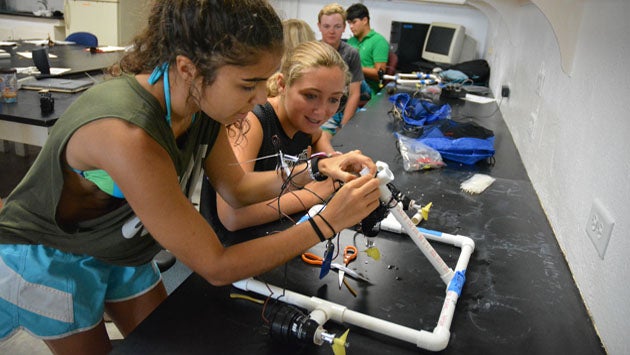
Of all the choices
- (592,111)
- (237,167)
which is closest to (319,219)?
(237,167)

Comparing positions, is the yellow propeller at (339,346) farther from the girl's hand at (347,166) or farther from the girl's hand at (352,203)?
the girl's hand at (347,166)

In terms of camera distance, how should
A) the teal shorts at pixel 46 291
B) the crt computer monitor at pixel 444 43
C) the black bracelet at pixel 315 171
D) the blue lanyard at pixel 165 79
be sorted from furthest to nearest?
the crt computer monitor at pixel 444 43 → the black bracelet at pixel 315 171 → the teal shorts at pixel 46 291 → the blue lanyard at pixel 165 79

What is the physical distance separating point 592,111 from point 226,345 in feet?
3.33

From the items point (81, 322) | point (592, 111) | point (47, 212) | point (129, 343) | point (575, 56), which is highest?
point (575, 56)

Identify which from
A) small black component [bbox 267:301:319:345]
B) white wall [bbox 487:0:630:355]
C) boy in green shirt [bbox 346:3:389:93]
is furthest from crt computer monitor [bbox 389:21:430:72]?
small black component [bbox 267:301:319:345]

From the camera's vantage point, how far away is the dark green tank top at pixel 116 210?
81cm

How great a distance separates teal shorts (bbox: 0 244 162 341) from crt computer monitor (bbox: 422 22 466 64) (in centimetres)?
403

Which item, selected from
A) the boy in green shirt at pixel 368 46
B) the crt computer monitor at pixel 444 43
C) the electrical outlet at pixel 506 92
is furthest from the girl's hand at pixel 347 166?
the crt computer monitor at pixel 444 43

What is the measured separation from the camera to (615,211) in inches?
37.5

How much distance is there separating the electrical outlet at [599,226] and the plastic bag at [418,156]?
2.35ft

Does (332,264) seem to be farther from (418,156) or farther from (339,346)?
(418,156)

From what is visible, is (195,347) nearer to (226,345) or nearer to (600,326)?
(226,345)

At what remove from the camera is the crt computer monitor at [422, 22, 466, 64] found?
4.46 m

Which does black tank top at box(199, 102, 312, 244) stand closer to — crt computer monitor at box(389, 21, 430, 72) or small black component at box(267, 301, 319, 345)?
small black component at box(267, 301, 319, 345)
